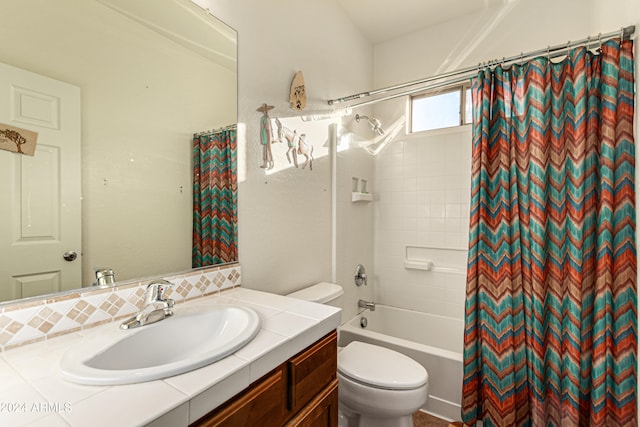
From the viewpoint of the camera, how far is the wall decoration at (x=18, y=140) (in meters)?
0.79

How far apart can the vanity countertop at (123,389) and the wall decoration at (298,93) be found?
1.27 m

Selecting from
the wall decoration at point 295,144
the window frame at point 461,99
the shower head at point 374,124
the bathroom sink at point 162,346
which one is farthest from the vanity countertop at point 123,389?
the window frame at point 461,99

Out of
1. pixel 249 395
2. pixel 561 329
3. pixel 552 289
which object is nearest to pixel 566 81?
pixel 552 289

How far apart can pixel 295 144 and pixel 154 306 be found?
1.12 m

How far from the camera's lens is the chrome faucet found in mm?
910

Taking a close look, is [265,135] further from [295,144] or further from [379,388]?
[379,388]

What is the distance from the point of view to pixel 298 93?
1.76m

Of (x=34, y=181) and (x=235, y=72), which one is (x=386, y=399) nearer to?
(x=34, y=181)

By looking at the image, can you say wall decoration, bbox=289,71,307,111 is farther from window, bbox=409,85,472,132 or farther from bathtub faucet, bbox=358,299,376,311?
bathtub faucet, bbox=358,299,376,311

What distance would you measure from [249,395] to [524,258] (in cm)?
145

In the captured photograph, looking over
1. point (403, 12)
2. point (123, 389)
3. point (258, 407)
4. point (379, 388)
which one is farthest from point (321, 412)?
point (403, 12)

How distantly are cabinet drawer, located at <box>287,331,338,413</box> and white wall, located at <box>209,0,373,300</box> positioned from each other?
0.59 m

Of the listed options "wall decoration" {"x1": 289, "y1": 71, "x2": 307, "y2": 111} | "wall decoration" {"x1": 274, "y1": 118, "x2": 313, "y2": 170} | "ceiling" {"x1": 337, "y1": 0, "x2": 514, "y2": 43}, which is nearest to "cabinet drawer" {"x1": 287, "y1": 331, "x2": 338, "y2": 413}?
"wall decoration" {"x1": 274, "y1": 118, "x2": 313, "y2": 170}

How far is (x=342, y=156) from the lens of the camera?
2.22 metres
